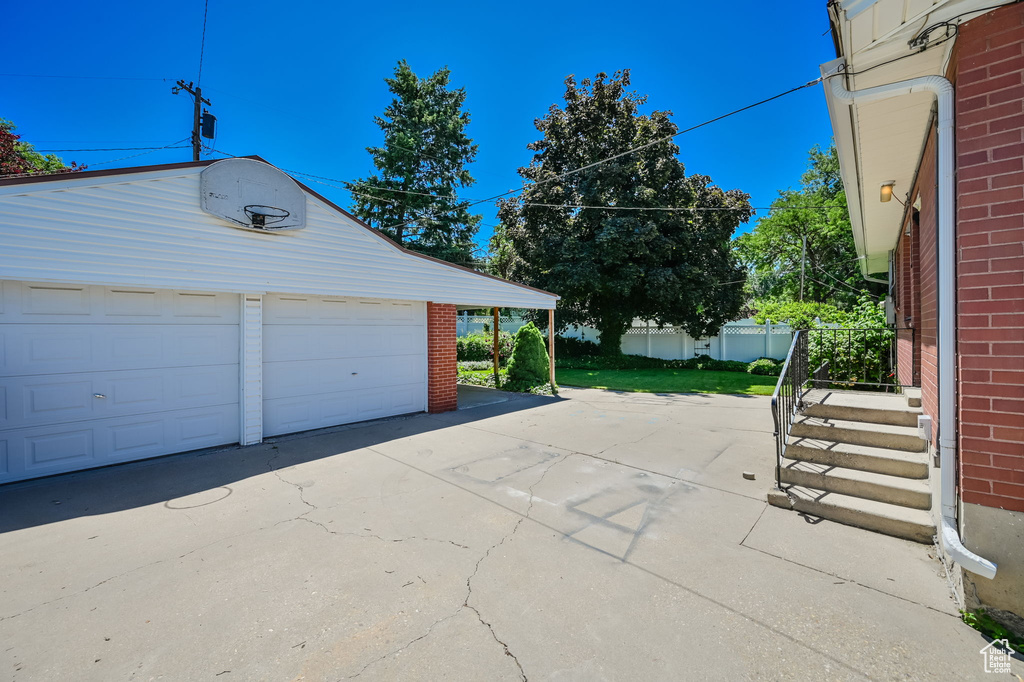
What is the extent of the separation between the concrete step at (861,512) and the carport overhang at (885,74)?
328 centimetres

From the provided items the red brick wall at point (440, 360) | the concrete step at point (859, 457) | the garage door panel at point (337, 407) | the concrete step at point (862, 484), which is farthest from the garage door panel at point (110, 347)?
the concrete step at point (859, 457)

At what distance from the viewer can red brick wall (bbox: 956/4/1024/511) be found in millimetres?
2305

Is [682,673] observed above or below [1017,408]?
below

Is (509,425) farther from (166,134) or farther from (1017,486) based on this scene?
(166,134)

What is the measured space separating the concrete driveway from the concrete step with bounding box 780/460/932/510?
1.45 feet

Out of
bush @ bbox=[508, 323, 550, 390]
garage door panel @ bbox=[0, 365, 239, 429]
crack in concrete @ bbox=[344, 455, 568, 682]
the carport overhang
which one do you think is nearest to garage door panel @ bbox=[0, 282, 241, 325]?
garage door panel @ bbox=[0, 365, 239, 429]

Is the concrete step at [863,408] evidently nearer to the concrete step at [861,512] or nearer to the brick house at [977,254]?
the concrete step at [861,512]

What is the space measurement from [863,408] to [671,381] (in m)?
9.26

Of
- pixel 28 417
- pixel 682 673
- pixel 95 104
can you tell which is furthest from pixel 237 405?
pixel 95 104

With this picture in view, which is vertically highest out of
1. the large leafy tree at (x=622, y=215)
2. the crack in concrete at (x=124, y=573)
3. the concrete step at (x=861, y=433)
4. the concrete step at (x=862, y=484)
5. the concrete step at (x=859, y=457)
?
the large leafy tree at (x=622, y=215)

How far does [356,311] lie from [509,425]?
3465 millimetres

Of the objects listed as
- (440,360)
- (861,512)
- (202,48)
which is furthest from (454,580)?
(202,48)

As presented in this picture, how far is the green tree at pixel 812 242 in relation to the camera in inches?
921

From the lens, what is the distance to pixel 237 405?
6.19 m
